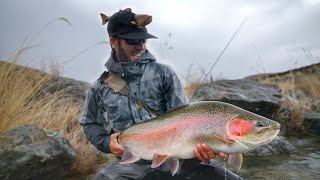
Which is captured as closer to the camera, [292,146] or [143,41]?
[143,41]

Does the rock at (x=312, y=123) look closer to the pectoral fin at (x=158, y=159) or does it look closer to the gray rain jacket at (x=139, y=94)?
the gray rain jacket at (x=139, y=94)

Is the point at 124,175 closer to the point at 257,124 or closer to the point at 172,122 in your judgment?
the point at 172,122

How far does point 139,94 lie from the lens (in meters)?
4.07

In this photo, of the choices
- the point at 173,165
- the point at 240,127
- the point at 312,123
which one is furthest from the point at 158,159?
the point at 312,123

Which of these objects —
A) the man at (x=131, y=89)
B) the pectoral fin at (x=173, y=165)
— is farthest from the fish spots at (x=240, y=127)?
the man at (x=131, y=89)

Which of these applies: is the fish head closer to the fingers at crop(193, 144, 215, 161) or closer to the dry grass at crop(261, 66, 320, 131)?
the fingers at crop(193, 144, 215, 161)

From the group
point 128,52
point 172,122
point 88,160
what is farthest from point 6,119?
point 172,122

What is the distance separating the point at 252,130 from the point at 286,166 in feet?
11.3

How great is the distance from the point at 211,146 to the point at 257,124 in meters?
A: 0.35

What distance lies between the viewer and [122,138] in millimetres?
3645

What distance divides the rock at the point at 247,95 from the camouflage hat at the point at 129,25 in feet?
17.0

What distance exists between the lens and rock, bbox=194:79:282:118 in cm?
917

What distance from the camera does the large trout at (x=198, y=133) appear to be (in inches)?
A: 119

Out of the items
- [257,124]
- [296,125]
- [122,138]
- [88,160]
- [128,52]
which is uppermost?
[128,52]
